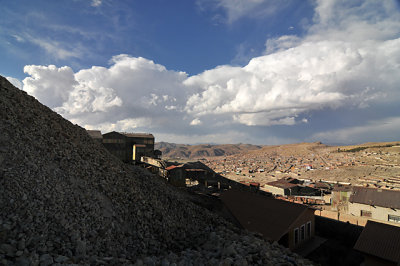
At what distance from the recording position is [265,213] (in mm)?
19594

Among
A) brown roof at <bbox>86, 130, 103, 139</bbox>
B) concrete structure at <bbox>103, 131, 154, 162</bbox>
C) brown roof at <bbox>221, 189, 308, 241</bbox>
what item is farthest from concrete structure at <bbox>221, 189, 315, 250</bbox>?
brown roof at <bbox>86, 130, 103, 139</bbox>

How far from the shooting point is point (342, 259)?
61.8 ft

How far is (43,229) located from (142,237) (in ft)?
12.8

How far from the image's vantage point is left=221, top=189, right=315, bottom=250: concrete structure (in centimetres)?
1752

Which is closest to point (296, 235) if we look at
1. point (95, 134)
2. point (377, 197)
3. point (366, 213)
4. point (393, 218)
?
point (366, 213)

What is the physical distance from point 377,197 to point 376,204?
1375 millimetres

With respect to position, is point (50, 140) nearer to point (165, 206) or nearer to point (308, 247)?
point (165, 206)

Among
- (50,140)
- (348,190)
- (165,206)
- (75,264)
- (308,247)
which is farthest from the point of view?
(348,190)

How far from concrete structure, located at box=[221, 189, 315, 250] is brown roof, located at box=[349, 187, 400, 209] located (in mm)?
15923

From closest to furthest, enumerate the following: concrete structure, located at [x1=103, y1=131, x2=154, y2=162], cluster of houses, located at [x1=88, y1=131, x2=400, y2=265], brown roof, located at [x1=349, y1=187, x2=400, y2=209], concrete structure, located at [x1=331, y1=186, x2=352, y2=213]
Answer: cluster of houses, located at [x1=88, y1=131, x2=400, y2=265]
brown roof, located at [x1=349, y1=187, x2=400, y2=209]
concrete structure, located at [x1=331, y1=186, x2=352, y2=213]
concrete structure, located at [x1=103, y1=131, x2=154, y2=162]

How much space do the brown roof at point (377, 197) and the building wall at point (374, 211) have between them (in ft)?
1.82

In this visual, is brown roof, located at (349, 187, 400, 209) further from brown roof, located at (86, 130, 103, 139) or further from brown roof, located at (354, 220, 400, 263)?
brown roof, located at (86, 130, 103, 139)

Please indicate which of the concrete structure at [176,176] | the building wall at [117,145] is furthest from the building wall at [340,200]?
the building wall at [117,145]

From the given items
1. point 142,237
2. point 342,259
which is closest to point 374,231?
point 342,259
